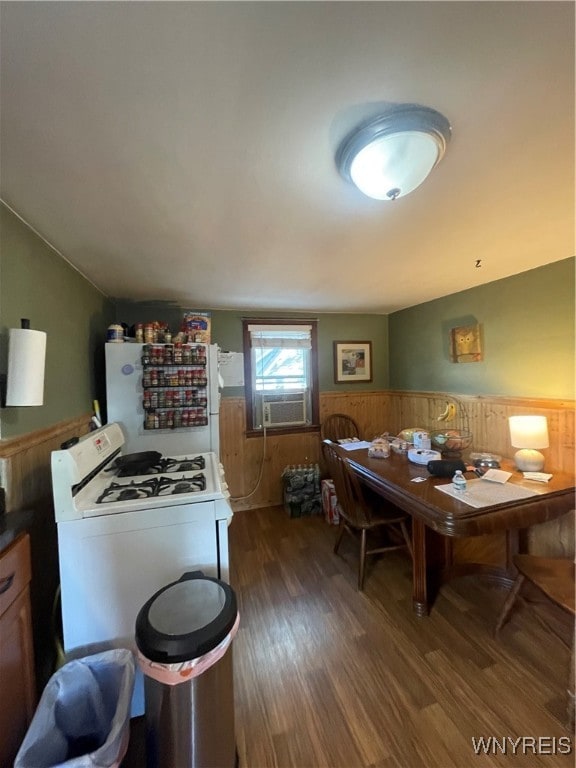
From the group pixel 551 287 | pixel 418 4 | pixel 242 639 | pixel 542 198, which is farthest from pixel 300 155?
pixel 242 639

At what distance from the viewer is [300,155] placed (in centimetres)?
99

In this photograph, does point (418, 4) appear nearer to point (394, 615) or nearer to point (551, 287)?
point (551, 287)

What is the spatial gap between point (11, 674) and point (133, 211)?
1.72 m

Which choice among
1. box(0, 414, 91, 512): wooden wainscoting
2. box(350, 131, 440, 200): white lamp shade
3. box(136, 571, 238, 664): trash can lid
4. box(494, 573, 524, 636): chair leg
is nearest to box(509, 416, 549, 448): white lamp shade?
box(494, 573, 524, 636): chair leg

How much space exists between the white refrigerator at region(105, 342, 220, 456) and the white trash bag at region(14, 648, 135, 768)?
124cm

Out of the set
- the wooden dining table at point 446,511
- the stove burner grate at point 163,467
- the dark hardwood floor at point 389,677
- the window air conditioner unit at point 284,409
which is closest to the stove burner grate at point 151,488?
the stove burner grate at point 163,467

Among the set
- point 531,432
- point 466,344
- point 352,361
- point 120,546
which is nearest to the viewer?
point 120,546

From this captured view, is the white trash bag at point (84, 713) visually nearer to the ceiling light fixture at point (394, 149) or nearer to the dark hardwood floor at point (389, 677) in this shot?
the dark hardwood floor at point (389, 677)

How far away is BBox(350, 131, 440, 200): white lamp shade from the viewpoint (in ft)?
2.89

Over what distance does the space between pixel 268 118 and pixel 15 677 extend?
6.19 feet

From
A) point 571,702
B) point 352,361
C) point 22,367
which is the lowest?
point 571,702

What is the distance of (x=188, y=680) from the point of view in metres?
0.96

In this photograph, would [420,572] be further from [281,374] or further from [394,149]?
[281,374]

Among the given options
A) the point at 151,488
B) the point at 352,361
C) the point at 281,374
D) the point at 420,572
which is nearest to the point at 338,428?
the point at 352,361
